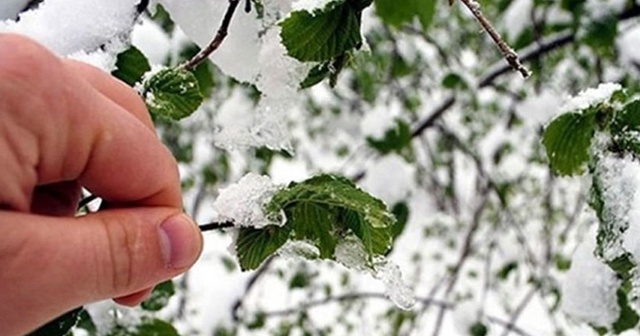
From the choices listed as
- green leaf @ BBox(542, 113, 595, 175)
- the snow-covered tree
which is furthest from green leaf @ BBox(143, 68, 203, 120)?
green leaf @ BBox(542, 113, 595, 175)

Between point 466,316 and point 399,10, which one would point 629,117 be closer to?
point 399,10

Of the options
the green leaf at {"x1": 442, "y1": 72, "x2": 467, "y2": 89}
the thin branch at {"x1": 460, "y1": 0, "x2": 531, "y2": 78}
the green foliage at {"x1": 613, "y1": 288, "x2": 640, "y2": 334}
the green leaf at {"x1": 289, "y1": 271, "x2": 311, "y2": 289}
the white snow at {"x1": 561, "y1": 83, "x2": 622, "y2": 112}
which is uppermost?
the green leaf at {"x1": 442, "y1": 72, "x2": 467, "y2": 89}

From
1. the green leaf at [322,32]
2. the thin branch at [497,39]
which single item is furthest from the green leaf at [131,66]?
the thin branch at [497,39]

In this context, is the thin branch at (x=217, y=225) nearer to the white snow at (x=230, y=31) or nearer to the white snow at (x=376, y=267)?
the white snow at (x=376, y=267)

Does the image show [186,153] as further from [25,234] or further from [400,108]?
[25,234]

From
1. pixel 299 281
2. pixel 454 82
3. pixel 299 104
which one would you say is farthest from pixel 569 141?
pixel 299 281

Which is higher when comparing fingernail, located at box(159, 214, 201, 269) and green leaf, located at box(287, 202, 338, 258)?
green leaf, located at box(287, 202, 338, 258)

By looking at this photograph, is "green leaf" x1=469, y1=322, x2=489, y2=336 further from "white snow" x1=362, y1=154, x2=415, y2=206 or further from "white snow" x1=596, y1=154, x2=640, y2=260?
"white snow" x1=596, y1=154, x2=640, y2=260
